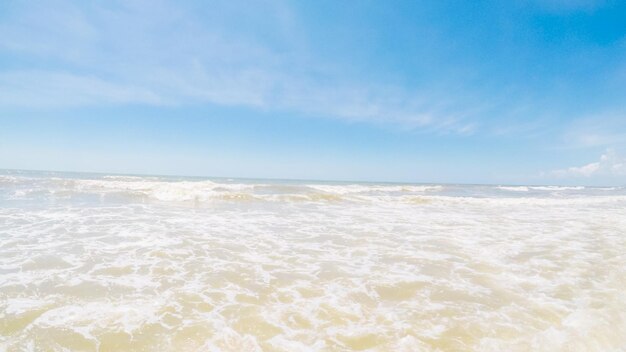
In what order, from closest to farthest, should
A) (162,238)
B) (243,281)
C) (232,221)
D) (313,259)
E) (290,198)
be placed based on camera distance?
(243,281) → (313,259) → (162,238) → (232,221) → (290,198)

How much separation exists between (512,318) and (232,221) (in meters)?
8.54

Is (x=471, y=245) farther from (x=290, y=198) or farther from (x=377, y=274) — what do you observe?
(x=290, y=198)

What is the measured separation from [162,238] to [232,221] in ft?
10.2

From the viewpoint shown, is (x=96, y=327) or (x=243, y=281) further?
(x=243, y=281)

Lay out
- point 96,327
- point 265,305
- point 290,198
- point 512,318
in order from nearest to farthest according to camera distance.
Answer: point 96,327 → point 512,318 → point 265,305 → point 290,198

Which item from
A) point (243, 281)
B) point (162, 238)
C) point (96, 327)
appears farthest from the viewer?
point (162, 238)

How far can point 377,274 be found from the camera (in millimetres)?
5480

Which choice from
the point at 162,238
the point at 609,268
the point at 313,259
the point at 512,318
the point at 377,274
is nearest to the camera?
the point at 512,318

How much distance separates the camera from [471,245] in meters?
7.87

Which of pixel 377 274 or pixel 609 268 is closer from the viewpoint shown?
pixel 377 274

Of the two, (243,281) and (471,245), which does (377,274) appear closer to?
(243,281)

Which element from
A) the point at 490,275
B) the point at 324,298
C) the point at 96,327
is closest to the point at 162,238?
the point at 96,327

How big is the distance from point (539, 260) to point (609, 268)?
1.04 metres

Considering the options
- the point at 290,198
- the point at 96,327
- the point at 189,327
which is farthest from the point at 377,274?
the point at 290,198
